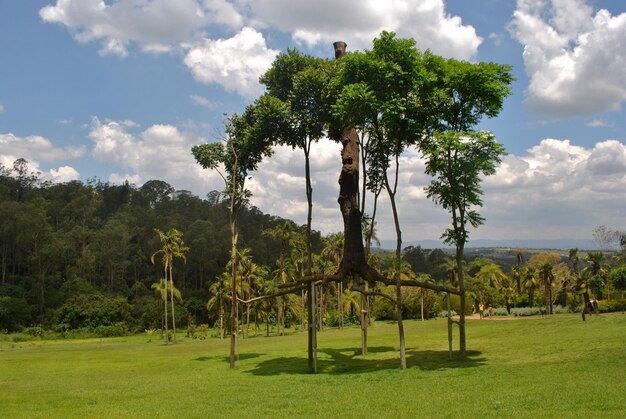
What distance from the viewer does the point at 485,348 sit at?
24.3 m

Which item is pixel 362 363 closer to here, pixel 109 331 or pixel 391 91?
pixel 391 91

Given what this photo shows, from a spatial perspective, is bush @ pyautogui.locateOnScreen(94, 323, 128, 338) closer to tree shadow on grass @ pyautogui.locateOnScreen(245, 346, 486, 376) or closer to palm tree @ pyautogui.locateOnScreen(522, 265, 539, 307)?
tree shadow on grass @ pyautogui.locateOnScreen(245, 346, 486, 376)

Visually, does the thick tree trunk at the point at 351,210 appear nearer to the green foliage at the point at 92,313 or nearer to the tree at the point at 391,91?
the tree at the point at 391,91

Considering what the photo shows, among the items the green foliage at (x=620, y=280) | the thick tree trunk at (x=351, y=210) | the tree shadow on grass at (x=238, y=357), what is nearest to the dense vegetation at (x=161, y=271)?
the green foliage at (x=620, y=280)

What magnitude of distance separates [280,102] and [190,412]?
665 inches

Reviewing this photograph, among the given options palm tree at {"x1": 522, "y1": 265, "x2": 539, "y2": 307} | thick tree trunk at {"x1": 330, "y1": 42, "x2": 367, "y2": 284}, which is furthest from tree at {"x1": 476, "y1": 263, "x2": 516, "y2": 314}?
thick tree trunk at {"x1": 330, "y1": 42, "x2": 367, "y2": 284}

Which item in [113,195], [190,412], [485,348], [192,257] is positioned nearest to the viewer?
[190,412]

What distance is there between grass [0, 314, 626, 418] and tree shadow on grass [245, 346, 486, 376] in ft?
0.17

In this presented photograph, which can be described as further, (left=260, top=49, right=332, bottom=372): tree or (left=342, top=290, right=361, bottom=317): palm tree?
(left=342, top=290, right=361, bottom=317): palm tree

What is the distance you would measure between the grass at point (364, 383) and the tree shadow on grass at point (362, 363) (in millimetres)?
51

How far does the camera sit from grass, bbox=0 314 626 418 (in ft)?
41.3

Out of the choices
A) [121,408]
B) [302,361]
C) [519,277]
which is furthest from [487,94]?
[519,277]

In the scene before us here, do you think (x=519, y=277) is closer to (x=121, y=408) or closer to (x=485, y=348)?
(x=485, y=348)

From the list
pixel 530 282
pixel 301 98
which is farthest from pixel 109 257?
Result: pixel 301 98
